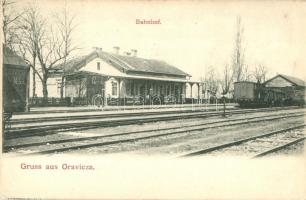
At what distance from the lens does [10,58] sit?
739cm

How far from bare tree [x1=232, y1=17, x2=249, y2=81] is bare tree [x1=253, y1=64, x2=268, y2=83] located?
20cm

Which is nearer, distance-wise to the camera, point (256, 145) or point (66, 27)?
point (66, 27)

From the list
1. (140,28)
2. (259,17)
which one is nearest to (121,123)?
(140,28)

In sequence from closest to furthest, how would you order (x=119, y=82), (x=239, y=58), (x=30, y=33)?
(x=239, y=58)
(x=30, y=33)
(x=119, y=82)

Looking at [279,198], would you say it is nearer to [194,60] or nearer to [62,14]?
[194,60]

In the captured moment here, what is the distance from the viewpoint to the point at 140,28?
715cm

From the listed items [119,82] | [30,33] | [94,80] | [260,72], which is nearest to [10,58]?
[30,33]

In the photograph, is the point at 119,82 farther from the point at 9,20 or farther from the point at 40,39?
the point at 9,20

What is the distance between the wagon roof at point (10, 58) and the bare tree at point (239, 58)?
13.0ft

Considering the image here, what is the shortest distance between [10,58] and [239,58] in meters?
4.14

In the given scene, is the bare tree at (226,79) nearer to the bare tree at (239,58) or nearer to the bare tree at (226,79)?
the bare tree at (226,79)

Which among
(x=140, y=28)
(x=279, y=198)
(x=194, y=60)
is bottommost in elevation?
(x=279, y=198)

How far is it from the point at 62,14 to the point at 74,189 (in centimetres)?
299

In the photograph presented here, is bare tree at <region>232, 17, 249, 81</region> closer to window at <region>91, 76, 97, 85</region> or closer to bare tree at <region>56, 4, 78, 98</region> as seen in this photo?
bare tree at <region>56, 4, 78, 98</region>
